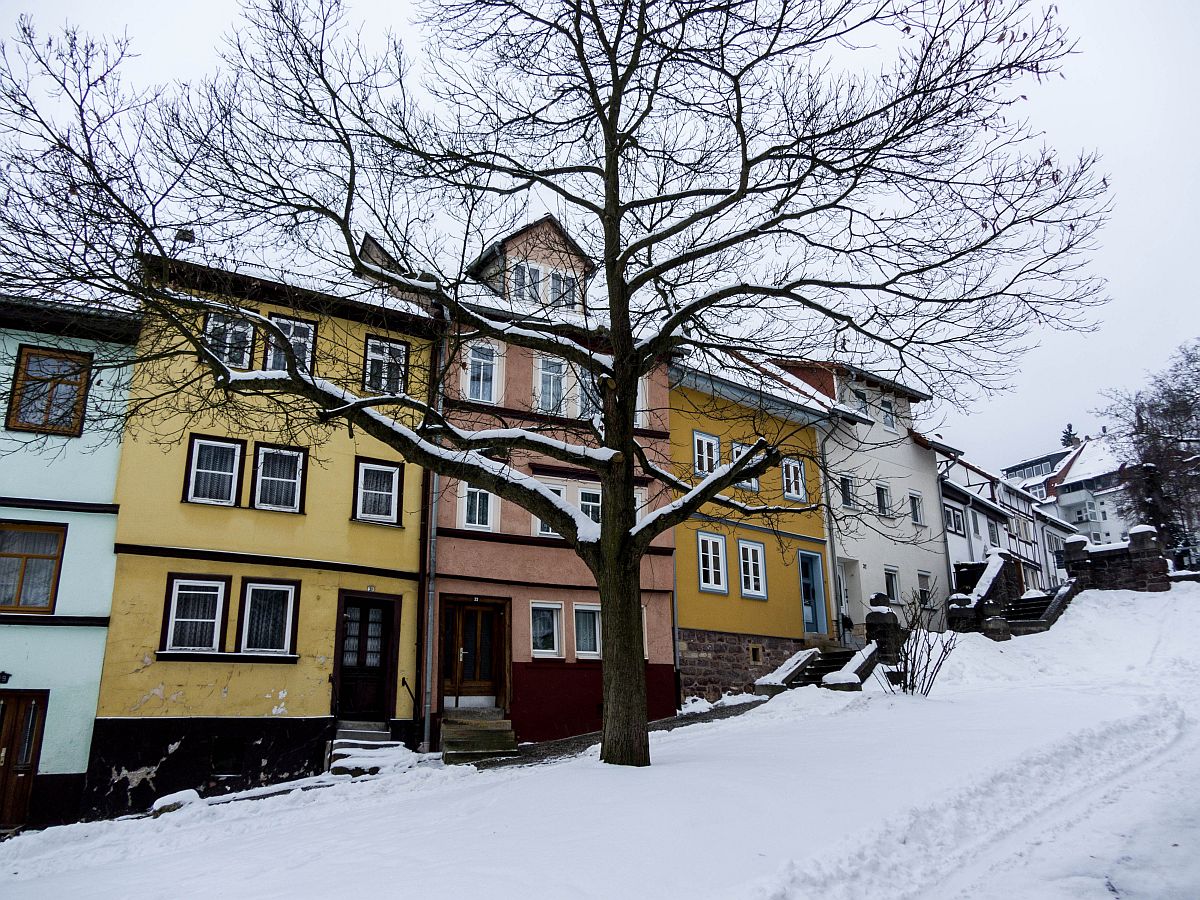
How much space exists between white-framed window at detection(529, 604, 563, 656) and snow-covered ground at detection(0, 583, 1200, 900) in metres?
6.76

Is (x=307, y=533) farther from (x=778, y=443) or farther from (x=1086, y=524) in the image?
(x=1086, y=524)

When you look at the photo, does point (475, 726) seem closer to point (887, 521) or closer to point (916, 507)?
point (887, 521)

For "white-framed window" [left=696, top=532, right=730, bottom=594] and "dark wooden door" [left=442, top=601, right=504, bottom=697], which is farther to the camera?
"white-framed window" [left=696, top=532, right=730, bottom=594]

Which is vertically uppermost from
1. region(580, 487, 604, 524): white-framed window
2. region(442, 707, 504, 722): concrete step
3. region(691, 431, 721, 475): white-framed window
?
region(691, 431, 721, 475): white-framed window

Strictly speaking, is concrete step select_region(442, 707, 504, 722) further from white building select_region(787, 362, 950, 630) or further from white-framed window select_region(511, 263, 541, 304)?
white building select_region(787, 362, 950, 630)

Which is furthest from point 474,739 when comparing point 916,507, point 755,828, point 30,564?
point 916,507

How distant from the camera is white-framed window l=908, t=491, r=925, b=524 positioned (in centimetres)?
3152

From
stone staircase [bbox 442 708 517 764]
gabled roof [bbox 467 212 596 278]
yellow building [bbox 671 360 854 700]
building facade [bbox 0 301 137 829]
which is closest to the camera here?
gabled roof [bbox 467 212 596 278]

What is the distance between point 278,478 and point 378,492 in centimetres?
217

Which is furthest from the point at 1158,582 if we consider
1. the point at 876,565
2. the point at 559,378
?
the point at 559,378

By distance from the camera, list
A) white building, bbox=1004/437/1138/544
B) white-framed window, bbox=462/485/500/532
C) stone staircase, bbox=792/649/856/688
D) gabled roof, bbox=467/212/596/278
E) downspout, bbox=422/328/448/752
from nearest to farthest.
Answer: gabled roof, bbox=467/212/596/278
downspout, bbox=422/328/448/752
white-framed window, bbox=462/485/500/532
stone staircase, bbox=792/649/856/688
white building, bbox=1004/437/1138/544

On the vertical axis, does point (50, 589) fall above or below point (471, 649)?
above

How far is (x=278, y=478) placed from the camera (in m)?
17.9

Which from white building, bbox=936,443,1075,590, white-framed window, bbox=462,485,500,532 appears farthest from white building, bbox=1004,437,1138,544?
white-framed window, bbox=462,485,500,532
